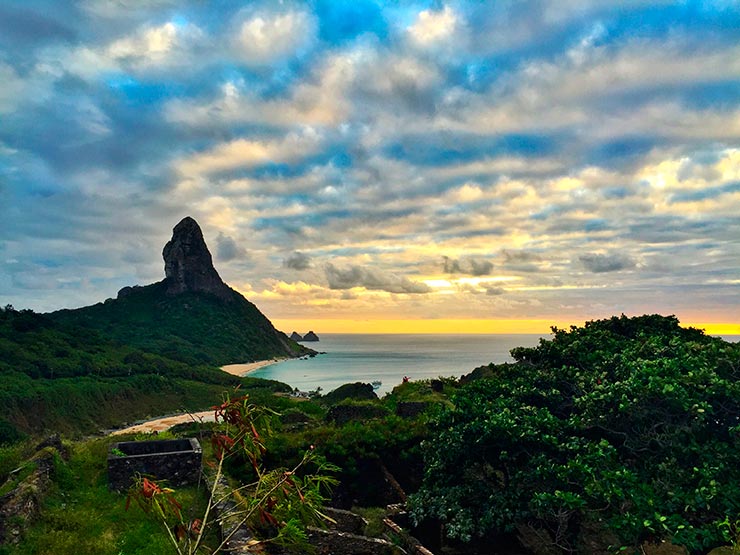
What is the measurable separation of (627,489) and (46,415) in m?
72.3

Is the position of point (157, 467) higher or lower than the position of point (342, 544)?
higher

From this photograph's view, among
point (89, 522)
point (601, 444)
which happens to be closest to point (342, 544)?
point (89, 522)

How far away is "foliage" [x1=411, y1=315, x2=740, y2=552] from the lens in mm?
12453

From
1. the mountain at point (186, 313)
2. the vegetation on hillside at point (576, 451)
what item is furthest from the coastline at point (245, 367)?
the vegetation on hillside at point (576, 451)

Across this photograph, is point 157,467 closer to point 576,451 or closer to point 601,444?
point 576,451

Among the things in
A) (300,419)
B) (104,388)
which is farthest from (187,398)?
(300,419)

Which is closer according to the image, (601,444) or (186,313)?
(601,444)

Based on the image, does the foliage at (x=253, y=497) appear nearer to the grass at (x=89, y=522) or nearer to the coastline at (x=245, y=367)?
the grass at (x=89, y=522)

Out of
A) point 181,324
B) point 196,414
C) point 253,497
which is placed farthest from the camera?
point 181,324

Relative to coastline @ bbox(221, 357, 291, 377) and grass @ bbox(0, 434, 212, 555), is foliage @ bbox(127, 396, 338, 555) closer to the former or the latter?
grass @ bbox(0, 434, 212, 555)

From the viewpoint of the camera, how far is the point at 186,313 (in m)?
179

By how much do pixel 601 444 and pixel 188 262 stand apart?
191997mm

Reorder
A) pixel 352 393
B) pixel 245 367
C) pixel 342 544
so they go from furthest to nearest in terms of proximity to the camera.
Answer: pixel 245 367 < pixel 352 393 < pixel 342 544

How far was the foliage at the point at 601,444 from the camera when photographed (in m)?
12.5
